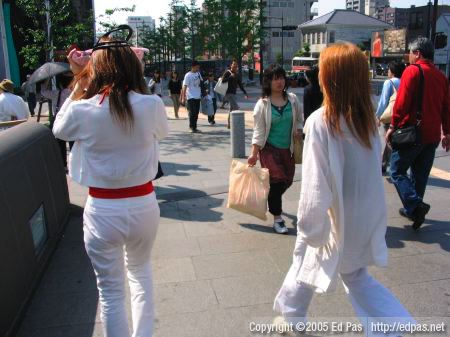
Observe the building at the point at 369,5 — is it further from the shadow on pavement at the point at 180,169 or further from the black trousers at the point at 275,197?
the black trousers at the point at 275,197

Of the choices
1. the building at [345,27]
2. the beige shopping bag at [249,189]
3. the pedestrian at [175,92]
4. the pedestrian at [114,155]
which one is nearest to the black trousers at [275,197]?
the beige shopping bag at [249,189]

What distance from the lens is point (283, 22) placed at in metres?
98.5

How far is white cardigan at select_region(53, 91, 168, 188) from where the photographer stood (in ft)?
7.10

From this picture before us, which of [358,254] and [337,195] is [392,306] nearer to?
[358,254]

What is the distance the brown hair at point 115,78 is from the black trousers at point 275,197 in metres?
2.69

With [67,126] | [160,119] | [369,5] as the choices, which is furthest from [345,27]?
[369,5]

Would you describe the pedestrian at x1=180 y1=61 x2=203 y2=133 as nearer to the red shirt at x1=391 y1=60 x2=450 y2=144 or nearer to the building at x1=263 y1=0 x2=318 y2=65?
the red shirt at x1=391 y1=60 x2=450 y2=144

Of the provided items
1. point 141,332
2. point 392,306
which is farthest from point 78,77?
point 392,306

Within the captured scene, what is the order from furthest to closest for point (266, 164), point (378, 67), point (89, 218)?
1. point (378, 67)
2. point (266, 164)
3. point (89, 218)

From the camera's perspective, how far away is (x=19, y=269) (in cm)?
302

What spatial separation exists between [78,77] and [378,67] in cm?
6839

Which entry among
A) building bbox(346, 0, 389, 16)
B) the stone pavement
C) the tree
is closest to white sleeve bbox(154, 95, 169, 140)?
the stone pavement

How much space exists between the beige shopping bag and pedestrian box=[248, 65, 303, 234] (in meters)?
0.12

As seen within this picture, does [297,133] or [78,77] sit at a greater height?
[78,77]
